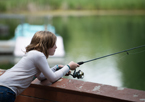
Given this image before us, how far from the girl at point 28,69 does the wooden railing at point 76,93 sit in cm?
12

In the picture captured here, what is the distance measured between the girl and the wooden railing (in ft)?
0.38

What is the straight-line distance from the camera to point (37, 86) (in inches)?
49.4

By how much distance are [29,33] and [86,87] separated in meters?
4.42

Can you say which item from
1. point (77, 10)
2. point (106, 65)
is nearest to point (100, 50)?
point (106, 65)

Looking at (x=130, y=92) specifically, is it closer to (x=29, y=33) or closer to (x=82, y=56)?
(x=82, y=56)

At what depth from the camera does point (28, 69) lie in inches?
42.1

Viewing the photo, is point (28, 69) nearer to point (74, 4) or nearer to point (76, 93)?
point (76, 93)

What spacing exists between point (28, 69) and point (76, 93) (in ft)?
0.94

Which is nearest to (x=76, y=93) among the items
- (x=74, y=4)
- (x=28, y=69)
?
(x=28, y=69)

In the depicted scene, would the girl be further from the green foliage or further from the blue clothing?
the green foliage

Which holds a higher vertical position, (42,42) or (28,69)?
(42,42)

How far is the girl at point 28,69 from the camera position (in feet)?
3.36

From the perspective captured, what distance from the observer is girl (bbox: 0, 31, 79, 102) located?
1.03m

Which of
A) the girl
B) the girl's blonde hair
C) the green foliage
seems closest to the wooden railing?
the girl
